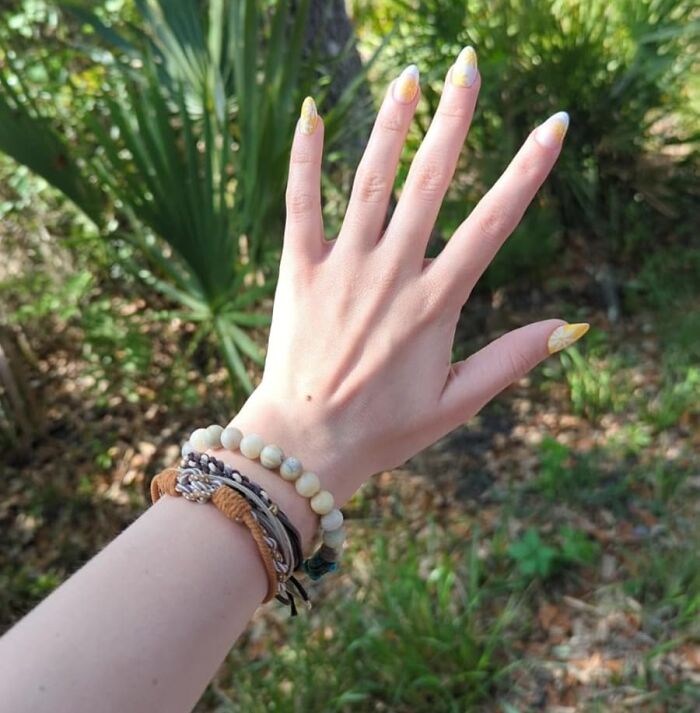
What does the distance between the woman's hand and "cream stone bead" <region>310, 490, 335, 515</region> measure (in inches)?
1.1

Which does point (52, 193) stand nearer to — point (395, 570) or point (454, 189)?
point (454, 189)

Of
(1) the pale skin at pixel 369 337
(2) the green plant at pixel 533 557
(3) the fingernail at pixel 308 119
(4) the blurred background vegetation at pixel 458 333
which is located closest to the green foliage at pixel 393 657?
(4) the blurred background vegetation at pixel 458 333

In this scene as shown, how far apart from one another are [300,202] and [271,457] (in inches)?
14.2

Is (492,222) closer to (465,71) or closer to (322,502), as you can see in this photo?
(465,71)

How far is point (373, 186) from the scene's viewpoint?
941mm

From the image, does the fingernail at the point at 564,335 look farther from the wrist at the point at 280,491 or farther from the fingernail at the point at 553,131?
the wrist at the point at 280,491

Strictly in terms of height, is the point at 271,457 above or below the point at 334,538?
above

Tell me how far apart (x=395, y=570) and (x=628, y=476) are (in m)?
0.82

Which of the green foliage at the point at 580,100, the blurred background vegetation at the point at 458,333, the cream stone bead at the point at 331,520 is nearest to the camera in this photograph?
the cream stone bead at the point at 331,520

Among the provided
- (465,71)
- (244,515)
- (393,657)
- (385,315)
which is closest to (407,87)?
(465,71)

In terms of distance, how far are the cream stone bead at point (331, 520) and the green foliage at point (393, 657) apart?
102 cm

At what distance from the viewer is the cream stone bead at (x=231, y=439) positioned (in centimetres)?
88

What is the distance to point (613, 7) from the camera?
2967 millimetres

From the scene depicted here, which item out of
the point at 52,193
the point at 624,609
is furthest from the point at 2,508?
the point at 624,609
